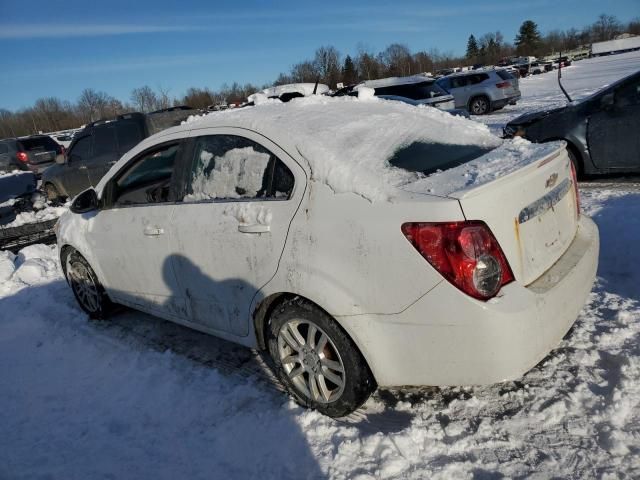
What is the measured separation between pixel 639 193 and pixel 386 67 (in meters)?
74.1

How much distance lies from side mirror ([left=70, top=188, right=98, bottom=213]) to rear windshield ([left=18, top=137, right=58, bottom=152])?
15304 millimetres

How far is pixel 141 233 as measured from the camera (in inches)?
141

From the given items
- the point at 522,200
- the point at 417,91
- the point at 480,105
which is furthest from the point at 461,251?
the point at 480,105

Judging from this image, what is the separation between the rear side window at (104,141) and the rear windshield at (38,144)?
899 cm

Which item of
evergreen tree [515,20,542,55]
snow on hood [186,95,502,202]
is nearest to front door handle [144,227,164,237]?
snow on hood [186,95,502,202]

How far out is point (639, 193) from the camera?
5723mm

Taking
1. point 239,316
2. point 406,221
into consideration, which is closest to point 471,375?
point 406,221

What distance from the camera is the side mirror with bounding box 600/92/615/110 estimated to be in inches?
250

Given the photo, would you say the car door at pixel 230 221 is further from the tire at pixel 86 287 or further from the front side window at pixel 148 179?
the tire at pixel 86 287

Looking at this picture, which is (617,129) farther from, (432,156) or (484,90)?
(484,90)

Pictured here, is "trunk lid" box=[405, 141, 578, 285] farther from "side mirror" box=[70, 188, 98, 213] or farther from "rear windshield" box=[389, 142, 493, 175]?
"side mirror" box=[70, 188, 98, 213]

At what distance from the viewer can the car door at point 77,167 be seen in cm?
1011

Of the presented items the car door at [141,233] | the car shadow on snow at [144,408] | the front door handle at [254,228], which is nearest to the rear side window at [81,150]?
the car shadow on snow at [144,408]

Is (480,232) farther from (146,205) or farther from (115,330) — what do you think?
(115,330)
